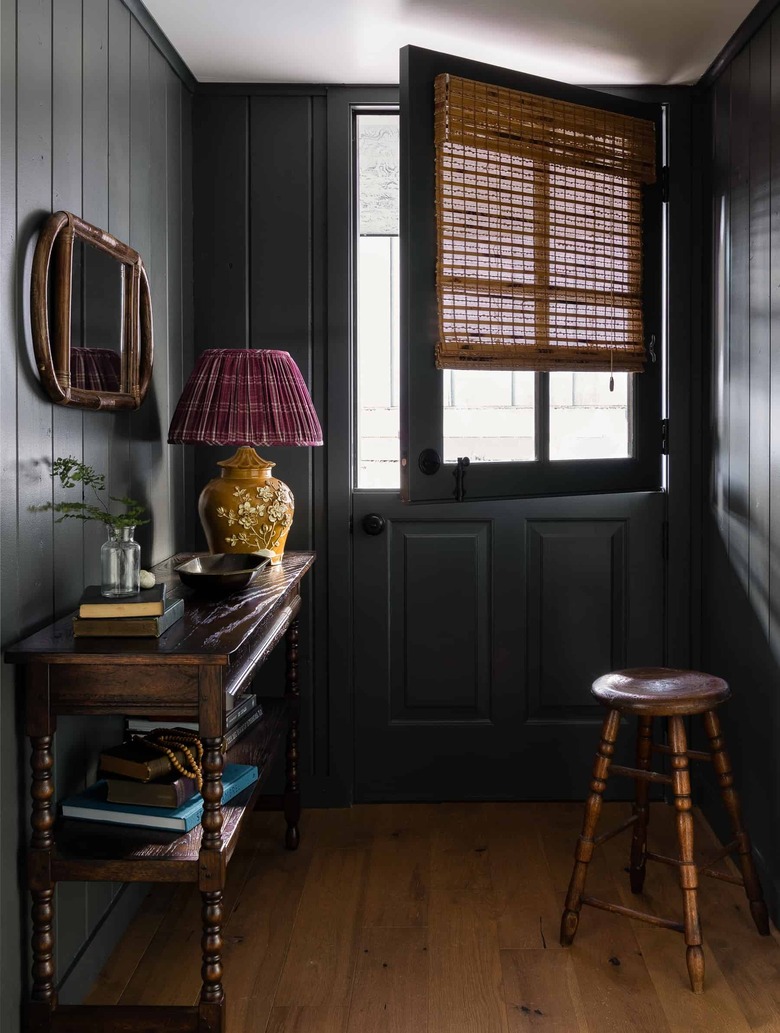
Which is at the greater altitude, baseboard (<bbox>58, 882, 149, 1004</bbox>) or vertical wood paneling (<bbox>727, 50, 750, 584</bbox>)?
vertical wood paneling (<bbox>727, 50, 750, 584</bbox>)

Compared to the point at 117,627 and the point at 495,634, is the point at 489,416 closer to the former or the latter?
the point at 495,634

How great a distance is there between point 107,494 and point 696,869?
1.58 m

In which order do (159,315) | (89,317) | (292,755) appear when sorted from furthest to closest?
A: (292,755) → (159,315) → (89,317)

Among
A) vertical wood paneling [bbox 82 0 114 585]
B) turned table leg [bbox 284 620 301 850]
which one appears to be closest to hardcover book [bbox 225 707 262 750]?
turned table leg [bbox 284 620 301 850]

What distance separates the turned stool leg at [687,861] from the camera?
2139mm

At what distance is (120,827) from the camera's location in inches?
77.1

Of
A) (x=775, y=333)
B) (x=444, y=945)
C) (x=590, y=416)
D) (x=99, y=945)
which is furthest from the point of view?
(x=590, y=416)

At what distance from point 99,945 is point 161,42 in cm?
232

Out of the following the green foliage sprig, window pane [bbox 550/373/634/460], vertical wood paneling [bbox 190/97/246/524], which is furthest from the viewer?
vertical wood paneling [bbox 190/97/246/524]

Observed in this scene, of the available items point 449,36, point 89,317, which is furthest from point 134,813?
point 449,36

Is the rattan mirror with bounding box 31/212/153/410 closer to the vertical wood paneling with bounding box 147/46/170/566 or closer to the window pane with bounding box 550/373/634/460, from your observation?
the vertical wood paneling with bounding box 147/46/170/566

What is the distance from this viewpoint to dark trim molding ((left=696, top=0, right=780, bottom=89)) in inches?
97.5

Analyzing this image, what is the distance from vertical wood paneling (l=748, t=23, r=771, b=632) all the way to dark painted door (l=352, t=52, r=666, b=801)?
2.03 feet

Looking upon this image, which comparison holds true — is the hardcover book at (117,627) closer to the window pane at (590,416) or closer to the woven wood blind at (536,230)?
the woven wood blind at (536,230)
